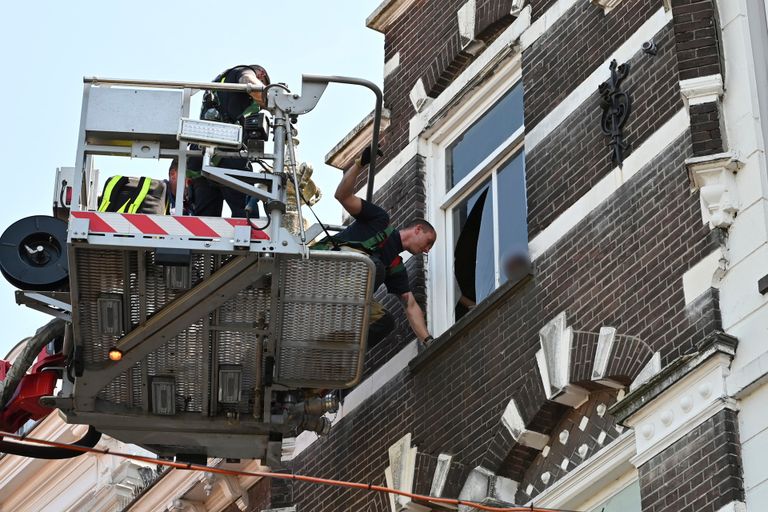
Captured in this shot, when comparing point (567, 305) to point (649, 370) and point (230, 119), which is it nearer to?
point (649, 370)

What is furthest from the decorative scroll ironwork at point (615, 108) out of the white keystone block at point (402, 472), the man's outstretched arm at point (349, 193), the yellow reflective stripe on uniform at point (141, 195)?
the yellow reflective stripe on uniform at point (141, 195)

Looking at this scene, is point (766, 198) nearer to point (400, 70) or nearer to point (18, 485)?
point (400, 70)

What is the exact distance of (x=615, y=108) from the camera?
1295 cm

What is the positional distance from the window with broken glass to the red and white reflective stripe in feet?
9.17

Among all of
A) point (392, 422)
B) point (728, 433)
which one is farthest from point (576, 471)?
point (392, 422)

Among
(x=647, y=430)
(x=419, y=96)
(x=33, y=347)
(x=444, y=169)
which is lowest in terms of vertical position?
(x=647, y=430)

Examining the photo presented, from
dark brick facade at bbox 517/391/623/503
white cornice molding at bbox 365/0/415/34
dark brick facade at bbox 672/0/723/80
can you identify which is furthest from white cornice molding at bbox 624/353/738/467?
white cornice molding at bbox 365/0/415/34

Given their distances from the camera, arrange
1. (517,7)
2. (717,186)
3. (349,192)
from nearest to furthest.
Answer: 1. (717,186)
2. (349,192)
3. (517,7)

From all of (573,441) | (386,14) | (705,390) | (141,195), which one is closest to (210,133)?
(141,195)

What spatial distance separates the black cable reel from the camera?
12.5m

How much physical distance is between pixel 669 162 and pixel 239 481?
19.4 ft

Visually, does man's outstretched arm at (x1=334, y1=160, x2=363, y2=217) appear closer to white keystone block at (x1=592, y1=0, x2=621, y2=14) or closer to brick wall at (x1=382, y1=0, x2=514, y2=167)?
white keystone block at (x1=592, y1=0, x2=621, y2=14)

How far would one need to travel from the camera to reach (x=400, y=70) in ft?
54.6

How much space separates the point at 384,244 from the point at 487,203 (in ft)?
3.86
